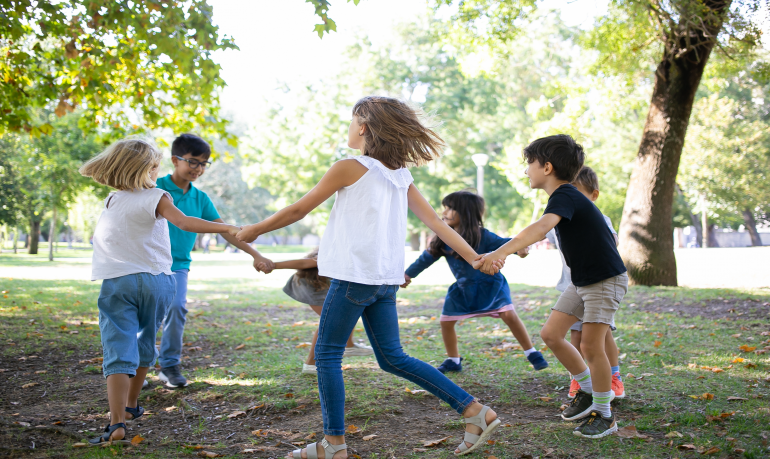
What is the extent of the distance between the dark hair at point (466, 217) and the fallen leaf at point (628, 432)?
6.21 ft

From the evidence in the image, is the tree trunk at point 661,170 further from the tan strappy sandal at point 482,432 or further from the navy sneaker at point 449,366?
the tan strappy sandal at point 482,432

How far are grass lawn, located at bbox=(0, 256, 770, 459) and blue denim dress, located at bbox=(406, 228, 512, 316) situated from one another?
603mm

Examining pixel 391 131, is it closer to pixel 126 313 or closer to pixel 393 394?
pixel 126 313

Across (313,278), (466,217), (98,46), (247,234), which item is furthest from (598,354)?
(98,46)

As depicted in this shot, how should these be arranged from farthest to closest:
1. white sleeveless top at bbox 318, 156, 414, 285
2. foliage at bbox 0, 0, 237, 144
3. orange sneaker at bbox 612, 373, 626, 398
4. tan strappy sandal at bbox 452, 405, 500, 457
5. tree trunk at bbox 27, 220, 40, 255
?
tree trunk at bbox 27, 220, 40, 255 → foliage at bbox 0, 0, 237, 144 → orange sneaker at bbox 612, 373, 626, 398 → tan strappy sandal at bbox 452, 405, 500, 457 → white sleeveless top at bbox 318, 156, 414, 285

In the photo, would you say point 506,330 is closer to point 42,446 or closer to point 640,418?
point 640,418

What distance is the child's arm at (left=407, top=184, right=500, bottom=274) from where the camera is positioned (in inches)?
133

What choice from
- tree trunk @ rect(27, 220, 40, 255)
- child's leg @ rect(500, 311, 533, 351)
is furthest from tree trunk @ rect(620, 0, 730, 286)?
tree trunk @ rect(27, 220, 40, 255)

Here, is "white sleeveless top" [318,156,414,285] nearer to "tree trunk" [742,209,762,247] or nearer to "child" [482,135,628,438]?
"child" [482,135,628,438]

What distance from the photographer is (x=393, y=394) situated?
4.36 meters

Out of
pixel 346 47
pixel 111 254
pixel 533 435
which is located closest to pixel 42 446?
pixel 111 254

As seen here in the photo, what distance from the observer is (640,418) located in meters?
3.68

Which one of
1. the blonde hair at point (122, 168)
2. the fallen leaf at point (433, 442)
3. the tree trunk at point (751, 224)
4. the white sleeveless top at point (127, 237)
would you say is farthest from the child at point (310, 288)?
the tree trunk at point (751, 224)

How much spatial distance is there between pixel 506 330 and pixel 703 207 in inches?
1318
